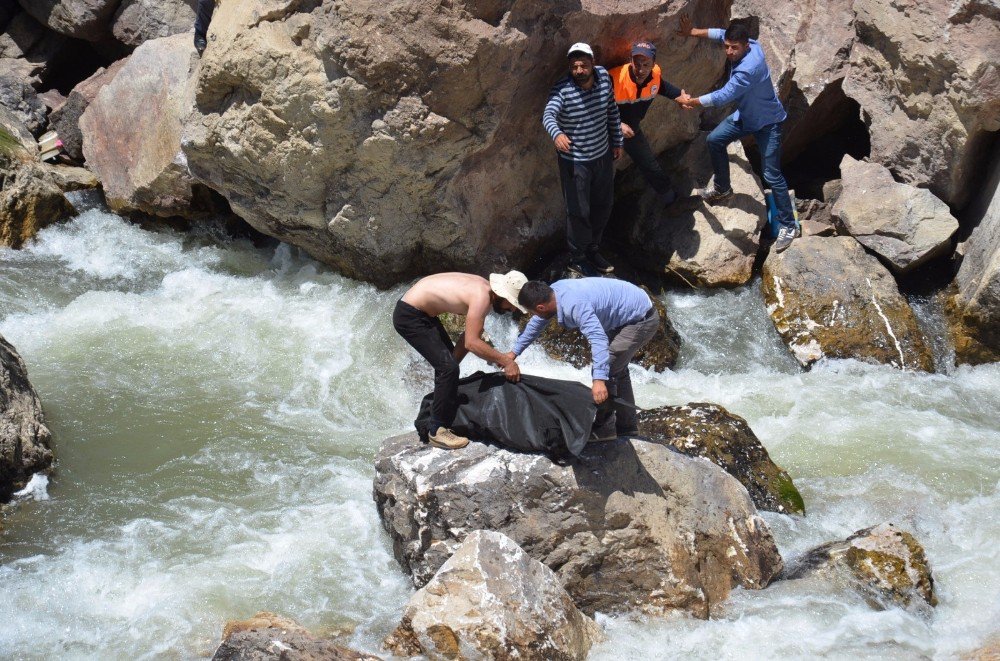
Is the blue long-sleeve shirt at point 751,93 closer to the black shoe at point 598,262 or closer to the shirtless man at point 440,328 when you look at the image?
the black shoe at point 598,262

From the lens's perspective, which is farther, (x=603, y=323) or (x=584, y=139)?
(x=584, y=139)

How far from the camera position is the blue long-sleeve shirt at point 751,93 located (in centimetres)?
855

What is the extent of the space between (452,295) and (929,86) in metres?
5.92

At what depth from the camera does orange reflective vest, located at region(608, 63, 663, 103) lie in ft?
27.2

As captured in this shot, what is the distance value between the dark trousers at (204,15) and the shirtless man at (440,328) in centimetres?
466

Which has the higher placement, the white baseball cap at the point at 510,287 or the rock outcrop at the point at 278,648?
the white baseball cap at the point at 510,287

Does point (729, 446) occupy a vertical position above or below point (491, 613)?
above

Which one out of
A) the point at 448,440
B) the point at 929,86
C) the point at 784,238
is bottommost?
the point at 448,440

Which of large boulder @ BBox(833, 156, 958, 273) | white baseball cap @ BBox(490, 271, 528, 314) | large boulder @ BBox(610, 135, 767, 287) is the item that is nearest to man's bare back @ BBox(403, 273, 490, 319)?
white baseball cap @ BBox(490, 271, 528, 314)

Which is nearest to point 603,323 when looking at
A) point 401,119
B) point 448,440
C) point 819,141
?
point 448,440

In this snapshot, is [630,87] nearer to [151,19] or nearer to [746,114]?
[746,114]

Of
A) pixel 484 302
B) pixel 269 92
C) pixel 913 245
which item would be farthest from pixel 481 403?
pixel 913 245

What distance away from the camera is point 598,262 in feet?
29.0

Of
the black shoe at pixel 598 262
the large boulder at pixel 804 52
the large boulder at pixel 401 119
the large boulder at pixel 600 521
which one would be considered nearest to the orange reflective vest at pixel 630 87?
the large boulder at pixel 401 119
